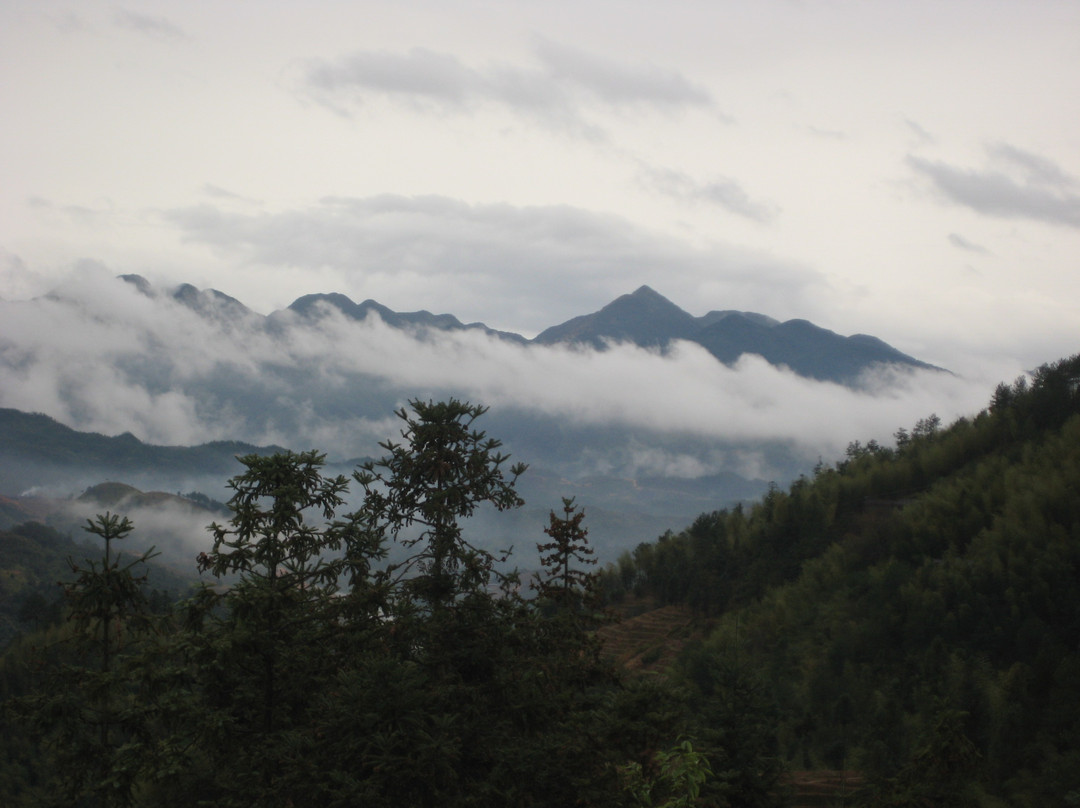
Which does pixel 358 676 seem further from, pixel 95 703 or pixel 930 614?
pixel 930 614

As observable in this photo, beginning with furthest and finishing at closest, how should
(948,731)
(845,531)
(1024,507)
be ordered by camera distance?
(845,531)
(1024,507)
(948,731)

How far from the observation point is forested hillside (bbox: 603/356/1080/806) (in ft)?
118

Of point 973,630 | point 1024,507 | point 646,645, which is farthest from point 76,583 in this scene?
point 646,645

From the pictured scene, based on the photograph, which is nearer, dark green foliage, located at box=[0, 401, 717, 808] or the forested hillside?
dark green foliage, located at box=[0, 401, 717, 808]

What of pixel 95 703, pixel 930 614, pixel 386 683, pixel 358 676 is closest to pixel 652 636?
pixel 930 614

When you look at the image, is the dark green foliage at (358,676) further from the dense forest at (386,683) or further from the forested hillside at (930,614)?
the forested hillside at (930,614)

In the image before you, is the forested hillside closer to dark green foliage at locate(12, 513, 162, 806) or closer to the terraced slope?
the terraced slope

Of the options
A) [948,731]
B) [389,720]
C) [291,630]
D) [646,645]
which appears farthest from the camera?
[646,645]

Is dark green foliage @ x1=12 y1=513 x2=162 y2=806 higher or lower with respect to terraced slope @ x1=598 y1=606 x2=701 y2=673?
higher

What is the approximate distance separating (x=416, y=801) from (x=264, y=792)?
122 inches

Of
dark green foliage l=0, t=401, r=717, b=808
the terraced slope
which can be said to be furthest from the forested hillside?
dark green foliage l=0, t=401, r=717, b=808

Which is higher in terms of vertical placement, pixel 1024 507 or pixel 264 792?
pixel 1024 507

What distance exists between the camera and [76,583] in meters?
15.5

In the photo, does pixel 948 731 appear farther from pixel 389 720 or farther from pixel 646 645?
pixel 646 645
